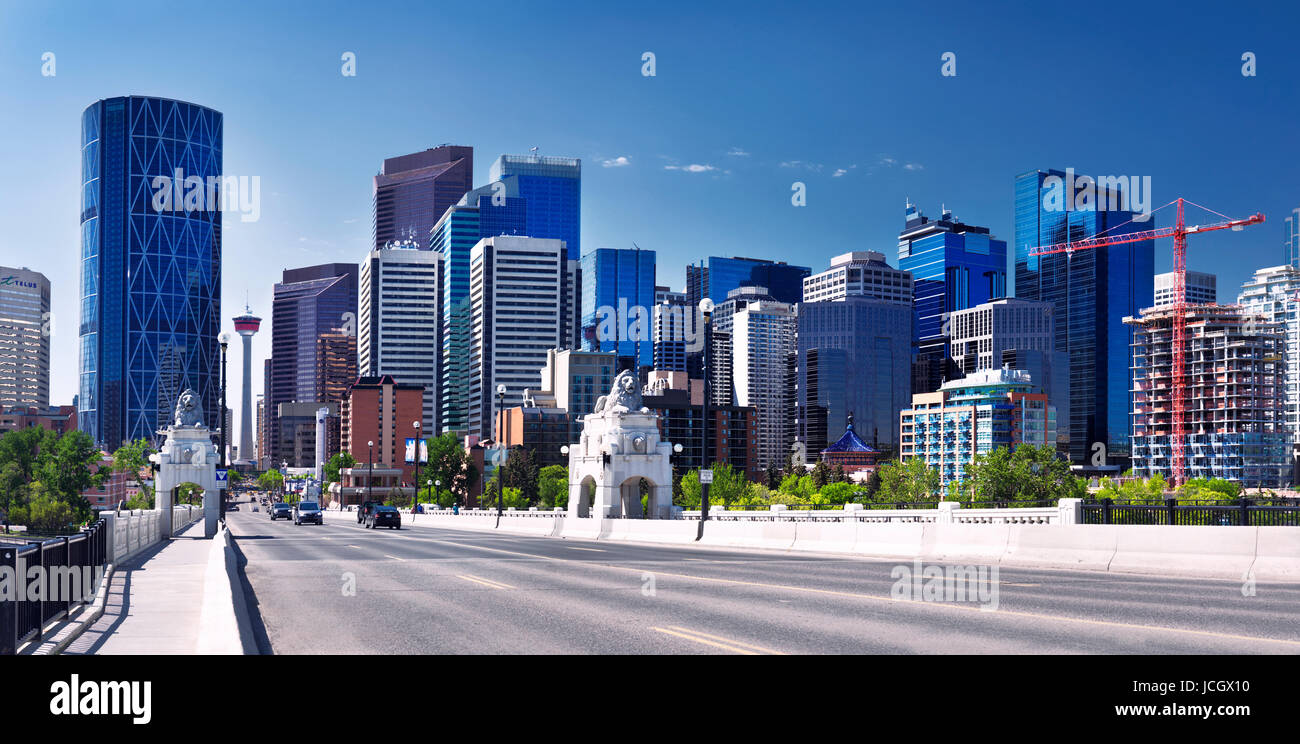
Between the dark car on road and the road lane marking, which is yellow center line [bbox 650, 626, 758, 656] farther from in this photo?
the dark car on road

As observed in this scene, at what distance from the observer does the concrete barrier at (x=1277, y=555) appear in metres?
20.3

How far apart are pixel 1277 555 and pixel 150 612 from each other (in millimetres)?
19254

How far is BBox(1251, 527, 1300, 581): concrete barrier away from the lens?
799 inches

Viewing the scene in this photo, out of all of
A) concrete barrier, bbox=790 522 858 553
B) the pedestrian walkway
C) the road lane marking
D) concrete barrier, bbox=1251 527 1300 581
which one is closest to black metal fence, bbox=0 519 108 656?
the pedestrian walkway

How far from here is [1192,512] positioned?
2889 centimetres

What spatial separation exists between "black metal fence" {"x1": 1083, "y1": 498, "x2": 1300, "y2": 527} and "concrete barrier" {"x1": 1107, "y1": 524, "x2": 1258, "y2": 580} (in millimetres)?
2418

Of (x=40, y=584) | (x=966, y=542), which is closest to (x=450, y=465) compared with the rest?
(x=966, y=542)

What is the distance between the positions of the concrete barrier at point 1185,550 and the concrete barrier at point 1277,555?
0.17 metres

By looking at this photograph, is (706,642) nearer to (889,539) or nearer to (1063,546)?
(1063,546)
